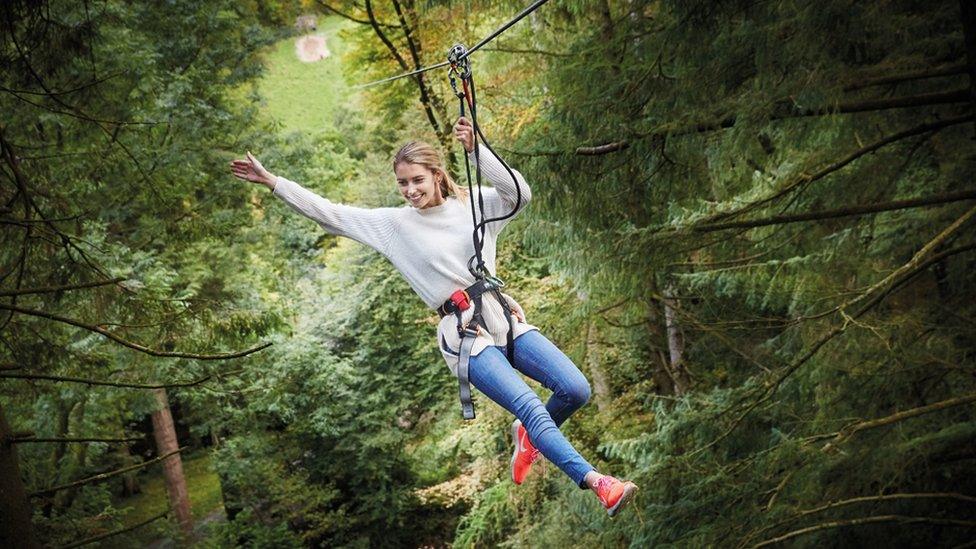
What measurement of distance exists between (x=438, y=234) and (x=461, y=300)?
0.89 feet

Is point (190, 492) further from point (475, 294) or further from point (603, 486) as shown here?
point (603, 486)

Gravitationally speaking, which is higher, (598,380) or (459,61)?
(459,61)

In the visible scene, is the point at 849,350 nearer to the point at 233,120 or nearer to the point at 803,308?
the point at 803,308

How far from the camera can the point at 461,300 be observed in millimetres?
3076

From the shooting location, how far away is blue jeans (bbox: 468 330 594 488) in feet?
9.07

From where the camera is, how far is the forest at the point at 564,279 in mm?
3947

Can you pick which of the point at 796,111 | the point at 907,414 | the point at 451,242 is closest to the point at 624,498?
the point at 451,242

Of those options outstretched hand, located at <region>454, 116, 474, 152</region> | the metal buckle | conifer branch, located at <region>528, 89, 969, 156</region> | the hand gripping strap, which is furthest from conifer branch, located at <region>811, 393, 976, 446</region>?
the metal buckle

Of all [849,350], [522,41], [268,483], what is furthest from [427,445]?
[849,350]

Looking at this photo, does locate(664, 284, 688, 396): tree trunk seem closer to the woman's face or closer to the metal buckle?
the woman's face

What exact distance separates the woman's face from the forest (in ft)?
0.69

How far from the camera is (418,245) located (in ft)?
10.3

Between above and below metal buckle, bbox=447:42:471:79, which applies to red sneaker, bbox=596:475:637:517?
below

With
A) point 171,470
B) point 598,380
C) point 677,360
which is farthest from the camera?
point 171,470
